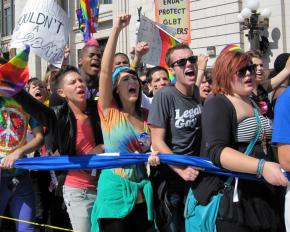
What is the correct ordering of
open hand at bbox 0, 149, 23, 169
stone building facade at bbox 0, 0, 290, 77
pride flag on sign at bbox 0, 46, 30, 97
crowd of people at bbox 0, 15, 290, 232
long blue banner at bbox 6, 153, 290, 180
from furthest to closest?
1. stone building facade at bbox 0, 0, 290, 77
2. open hand at bbox 0, 149, 23, 169
3. pride flag on sign at bbox 0, 46, 30, 97
4. long blue banner at bbox 6, 153, 290, 180
5. crowd of people at bbox 0, 15, 290, 232

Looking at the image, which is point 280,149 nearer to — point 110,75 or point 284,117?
point 284,117

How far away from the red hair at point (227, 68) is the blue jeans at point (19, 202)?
2012 millimetres

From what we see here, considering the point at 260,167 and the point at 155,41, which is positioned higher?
the point at 155,41

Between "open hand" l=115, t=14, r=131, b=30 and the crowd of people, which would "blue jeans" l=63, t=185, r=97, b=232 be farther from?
"open hand" l=115, t=14, r=131, b=30

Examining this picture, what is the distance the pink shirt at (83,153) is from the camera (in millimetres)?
3795

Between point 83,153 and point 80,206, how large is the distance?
427mm

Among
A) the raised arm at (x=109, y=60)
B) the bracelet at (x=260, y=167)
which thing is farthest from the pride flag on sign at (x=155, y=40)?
the bracelet at (x=260, y=167)

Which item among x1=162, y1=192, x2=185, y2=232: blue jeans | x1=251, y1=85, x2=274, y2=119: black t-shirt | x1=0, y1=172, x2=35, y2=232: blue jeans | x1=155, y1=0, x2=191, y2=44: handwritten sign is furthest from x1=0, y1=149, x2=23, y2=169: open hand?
x1=155, y1=0, x2=191, y2=44: handwritten sign

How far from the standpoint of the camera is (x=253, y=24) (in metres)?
13.1

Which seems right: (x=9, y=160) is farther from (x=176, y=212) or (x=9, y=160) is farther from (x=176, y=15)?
(x=176, y=15)

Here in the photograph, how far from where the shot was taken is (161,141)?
3.36 metres

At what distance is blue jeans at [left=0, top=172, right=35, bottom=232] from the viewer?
13.0 ft

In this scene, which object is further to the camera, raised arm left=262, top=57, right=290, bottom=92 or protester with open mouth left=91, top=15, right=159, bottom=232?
raised arm left=262, top=57, right=290, bottom=92

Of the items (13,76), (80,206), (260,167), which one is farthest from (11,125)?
(260,167)
